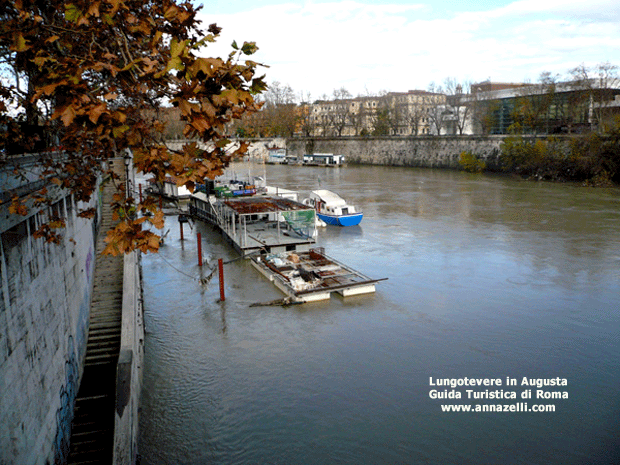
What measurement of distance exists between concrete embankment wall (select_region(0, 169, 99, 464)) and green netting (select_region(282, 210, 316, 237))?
13.0m

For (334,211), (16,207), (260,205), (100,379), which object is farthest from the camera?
(334,211)

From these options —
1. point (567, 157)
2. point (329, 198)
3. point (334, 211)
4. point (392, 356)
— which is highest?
point (567, 157)

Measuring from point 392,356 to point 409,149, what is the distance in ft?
189

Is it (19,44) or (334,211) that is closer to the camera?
(19,44)

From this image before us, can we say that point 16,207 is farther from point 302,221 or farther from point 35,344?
point 302,221

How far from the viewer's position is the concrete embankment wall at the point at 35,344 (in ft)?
18.6

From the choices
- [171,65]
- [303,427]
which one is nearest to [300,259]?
[303,427]

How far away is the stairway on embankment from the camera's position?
352 inches

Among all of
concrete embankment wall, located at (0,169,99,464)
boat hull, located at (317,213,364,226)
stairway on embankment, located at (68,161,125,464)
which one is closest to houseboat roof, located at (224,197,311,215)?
boat hull, located at (317,213,364,226)

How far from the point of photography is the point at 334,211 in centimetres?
2838

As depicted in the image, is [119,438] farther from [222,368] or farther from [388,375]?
[388,375]

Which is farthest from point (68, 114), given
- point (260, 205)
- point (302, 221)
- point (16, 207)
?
point (260, 205)

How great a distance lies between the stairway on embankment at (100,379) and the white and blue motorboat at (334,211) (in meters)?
14.3

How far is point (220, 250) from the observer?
23750 millimetres
